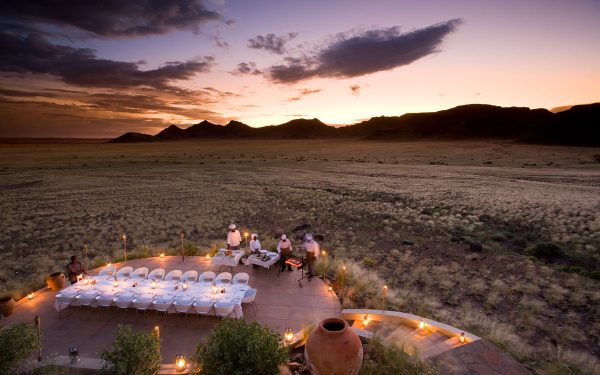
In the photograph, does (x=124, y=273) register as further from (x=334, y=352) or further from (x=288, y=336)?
(x=334, y=352)

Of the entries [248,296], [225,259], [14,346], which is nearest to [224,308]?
[248,296]

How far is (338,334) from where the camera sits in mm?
7086

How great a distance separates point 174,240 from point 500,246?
19.8m

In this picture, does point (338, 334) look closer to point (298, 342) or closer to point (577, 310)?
point (298, 342)

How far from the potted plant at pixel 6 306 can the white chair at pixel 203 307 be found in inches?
234

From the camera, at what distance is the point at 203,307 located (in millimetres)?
9414

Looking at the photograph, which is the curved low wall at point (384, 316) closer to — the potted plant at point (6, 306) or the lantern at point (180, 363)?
the lantern at point (180, 363)

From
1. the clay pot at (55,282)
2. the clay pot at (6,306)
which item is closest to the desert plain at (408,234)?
the clay pot at (55,282)

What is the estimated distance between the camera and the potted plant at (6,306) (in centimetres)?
1024

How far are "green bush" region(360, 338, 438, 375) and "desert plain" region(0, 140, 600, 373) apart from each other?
2691 millimetres

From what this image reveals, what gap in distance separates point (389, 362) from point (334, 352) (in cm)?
151

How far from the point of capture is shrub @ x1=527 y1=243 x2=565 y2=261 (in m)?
17.9

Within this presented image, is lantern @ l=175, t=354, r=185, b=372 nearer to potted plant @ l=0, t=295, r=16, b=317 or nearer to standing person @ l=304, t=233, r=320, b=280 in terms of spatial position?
standing person @ l=304, t=233, r=320, b=280

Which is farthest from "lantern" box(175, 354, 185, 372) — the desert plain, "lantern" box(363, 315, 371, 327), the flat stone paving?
the desert plain
